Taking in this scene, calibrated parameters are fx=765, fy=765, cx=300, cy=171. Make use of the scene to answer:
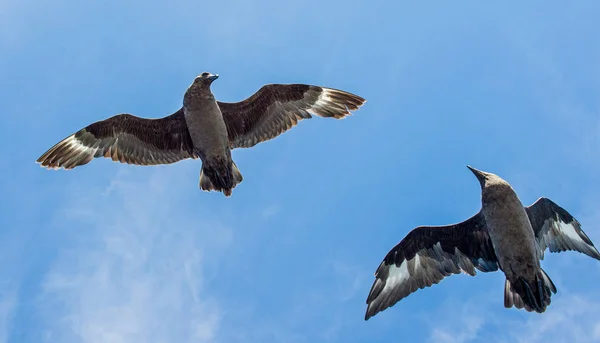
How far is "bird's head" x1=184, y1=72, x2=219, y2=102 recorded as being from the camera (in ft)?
42.7

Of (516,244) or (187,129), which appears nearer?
(516,244)

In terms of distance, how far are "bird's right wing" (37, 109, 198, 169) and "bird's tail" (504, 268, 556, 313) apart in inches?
237

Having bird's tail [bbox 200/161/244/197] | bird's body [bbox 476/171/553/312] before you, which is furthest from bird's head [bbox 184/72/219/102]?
bird's body [bbox 476/171/553/312]

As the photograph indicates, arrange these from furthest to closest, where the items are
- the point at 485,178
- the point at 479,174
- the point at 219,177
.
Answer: the point at 219,177 < the point at 479,174 < the point at 485,178

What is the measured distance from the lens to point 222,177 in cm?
1333

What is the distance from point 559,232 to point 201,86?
21.5 feet

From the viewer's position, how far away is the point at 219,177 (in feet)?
43.8

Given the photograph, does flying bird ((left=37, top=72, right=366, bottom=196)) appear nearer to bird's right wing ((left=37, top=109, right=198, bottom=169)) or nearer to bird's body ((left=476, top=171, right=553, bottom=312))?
bird's right wing ((left=37, top=109, right=198, bottom=169))

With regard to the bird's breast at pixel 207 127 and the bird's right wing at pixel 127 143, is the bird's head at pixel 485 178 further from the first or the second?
the bird's right wing at pixel 127 143

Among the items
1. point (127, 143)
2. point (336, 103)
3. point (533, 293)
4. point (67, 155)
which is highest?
point (67, 155)

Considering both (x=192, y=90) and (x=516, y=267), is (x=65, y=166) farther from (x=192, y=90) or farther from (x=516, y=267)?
(x=516, y=267)

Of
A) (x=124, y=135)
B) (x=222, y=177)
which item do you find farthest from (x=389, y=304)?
(x=124, y=135)

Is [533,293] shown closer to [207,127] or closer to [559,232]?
[559,232]

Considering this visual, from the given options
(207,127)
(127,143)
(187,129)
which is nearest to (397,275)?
(207,127)
